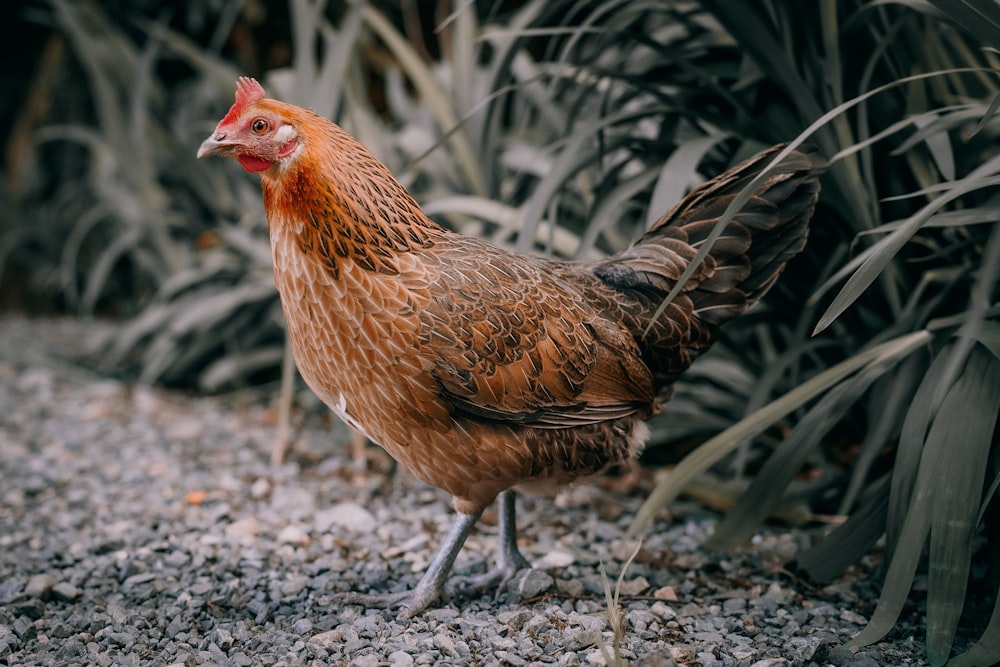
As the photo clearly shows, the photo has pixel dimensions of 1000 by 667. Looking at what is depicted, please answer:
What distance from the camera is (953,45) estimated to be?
2.26 m

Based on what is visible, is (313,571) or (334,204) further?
(313,571)

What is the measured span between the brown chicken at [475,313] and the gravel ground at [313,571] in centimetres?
21

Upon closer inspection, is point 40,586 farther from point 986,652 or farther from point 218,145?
point 986,652

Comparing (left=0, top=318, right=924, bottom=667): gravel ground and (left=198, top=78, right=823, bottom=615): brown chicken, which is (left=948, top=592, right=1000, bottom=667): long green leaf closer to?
(left=0, top=318, right=924, bottom=667): gravel ground

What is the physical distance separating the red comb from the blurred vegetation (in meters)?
0.50

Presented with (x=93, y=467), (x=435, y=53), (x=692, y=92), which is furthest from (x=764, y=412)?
(x=435, y=53)

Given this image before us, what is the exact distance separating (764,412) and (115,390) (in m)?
3.09

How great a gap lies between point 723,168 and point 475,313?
1.05 m

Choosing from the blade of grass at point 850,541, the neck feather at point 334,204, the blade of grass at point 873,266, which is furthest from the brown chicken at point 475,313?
the blade of grass at point 850,541

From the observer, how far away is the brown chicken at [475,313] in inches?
72.3

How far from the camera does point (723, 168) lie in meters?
2.52

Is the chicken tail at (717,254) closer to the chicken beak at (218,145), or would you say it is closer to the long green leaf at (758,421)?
the long green leaf at (758,421)

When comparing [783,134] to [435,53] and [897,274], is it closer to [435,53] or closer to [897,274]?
[897,274]

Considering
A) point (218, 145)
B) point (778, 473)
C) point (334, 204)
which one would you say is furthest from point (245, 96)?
point (778, 473)
